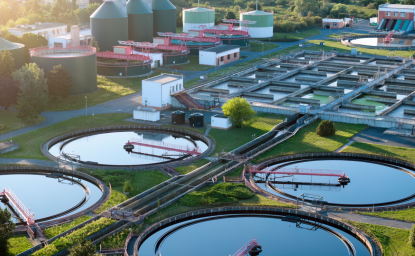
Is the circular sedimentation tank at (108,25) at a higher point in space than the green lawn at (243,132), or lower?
higher

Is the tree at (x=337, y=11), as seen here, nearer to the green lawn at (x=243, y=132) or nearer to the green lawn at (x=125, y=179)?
the green lawn at (x=243, y=132)

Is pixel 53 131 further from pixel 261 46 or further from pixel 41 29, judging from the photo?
pixel 261 46

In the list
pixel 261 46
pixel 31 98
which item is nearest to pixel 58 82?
pixel 31 98

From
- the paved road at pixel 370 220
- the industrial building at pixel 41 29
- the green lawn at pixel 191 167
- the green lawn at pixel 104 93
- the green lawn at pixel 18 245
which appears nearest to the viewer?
the green lawn at pixel 18 245

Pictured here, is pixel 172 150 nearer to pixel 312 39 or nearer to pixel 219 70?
pixel 219 70

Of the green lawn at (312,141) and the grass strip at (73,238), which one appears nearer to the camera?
the grass strip at (73,238)

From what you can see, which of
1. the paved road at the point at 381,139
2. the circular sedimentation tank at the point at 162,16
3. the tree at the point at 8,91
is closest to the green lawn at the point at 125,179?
the tree at the point at 8,91

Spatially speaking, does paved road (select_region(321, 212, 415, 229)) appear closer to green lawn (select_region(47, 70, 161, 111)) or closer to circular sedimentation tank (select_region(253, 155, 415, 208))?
circular sedimentation tank (select_region(253, 155, 415, 208))

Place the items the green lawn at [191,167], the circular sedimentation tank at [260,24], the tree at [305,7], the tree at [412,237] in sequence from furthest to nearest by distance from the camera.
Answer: the tree at [305,7]
the circular sedimentation tank at [260,24]
the green lawn at [191,167]
the tree at [412,237]

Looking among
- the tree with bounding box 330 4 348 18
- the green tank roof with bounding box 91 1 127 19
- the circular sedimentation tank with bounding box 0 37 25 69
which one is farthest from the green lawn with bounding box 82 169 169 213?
the tree with bounding box 330 4 348 18
